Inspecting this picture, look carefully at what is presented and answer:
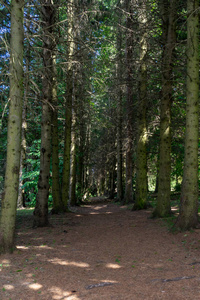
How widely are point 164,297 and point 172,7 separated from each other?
9.33 metres

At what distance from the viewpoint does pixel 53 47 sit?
944cm

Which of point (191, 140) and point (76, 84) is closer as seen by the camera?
point (191, 140)

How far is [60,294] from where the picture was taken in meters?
4.06

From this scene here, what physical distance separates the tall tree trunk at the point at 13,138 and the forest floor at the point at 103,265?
55 cm

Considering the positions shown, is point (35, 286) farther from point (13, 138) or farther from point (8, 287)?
point (13, 138)

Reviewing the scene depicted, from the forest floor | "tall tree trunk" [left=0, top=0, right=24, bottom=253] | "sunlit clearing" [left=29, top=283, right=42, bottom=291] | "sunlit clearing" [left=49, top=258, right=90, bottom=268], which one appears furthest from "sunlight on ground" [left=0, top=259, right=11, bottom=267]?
"sunlit clearing" [left=29, top=283, right=42, bottom=291]

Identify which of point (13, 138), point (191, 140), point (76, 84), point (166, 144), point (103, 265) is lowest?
point (103, 265)

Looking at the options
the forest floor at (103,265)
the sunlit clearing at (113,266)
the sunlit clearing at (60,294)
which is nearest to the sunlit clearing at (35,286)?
the forest floor at (103,265)

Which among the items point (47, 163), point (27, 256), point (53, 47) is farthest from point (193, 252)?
point (53, 47)

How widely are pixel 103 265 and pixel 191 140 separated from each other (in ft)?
13.9

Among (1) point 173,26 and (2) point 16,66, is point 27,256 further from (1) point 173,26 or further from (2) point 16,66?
(1) point 173,26

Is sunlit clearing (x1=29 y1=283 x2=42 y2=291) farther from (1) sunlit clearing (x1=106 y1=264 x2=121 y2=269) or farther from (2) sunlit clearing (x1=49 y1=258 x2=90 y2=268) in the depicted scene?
(1) sunlit clearing (x1=106 y1=264 x2=121 y2=269)

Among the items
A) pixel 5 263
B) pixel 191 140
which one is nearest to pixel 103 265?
pixel 5 263

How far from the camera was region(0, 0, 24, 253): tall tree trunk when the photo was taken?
5.81 meters
